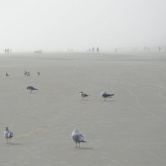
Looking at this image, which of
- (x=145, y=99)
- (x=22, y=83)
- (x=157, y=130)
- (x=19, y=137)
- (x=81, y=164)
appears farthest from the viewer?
(x=22, y=83)

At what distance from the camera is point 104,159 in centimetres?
1236

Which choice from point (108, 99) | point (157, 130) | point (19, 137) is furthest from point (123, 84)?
point (19, 137)

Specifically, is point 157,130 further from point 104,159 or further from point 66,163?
point 66,163

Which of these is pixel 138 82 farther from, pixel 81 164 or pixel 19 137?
pixel 81 164

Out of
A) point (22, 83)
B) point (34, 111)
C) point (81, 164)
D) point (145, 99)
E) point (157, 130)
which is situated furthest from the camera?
point (22, 83)

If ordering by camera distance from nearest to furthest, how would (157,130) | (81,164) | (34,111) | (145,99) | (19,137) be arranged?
(81,164) → (19,137) → (157,130) → (34,111) → (145,99)

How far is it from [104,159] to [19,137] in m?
4.61

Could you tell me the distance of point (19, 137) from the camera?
50.9 ft

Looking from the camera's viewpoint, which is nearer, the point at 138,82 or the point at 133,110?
the point at 133,110

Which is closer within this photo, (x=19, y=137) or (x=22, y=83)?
(x=19, y=137)

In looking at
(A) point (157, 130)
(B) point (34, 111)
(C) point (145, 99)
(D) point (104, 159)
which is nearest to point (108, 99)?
(C) point (145, 99)

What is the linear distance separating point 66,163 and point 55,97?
14.3 metres

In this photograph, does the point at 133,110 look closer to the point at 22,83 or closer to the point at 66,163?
the point at 66,163

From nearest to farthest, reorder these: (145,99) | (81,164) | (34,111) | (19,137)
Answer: (81,164) < (19,137) < (34,111) < (145,99)
